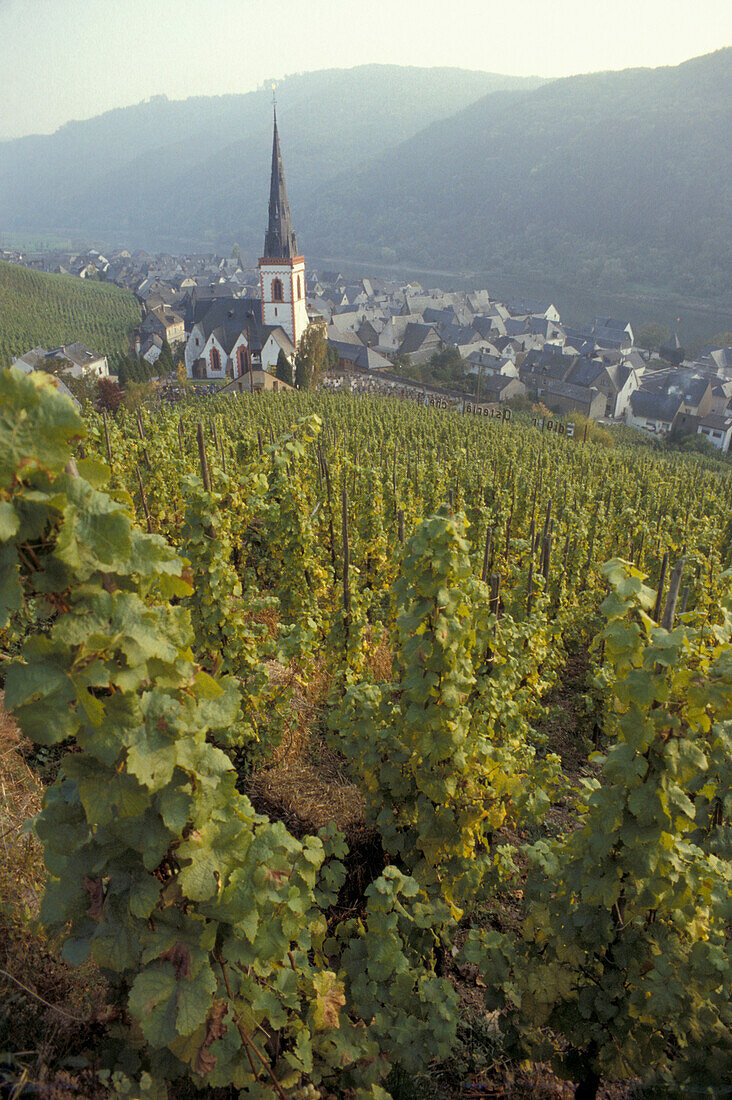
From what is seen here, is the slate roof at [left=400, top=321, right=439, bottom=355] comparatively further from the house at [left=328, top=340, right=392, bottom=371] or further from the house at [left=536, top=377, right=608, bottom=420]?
the house at [left=536, top=377, right=608, bottom=420]

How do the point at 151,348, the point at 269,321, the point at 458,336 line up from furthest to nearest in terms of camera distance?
the point at 458,336
the point at 151,348
the point at 269,321

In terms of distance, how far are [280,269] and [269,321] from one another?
15.7 ft

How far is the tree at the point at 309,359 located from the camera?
4388 cm

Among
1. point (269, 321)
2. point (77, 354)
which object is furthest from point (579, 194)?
point (77, 354)

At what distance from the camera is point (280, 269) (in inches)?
2223

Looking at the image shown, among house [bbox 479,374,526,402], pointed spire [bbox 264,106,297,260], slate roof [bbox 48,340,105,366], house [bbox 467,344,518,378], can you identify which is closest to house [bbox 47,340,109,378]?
slate roof [bbox 48,340,105,366]

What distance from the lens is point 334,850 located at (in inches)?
143

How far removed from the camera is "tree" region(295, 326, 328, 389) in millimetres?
43875

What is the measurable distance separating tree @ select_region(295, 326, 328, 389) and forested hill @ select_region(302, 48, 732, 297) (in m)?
82.0

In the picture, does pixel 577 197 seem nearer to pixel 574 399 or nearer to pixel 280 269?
pixel 574 399

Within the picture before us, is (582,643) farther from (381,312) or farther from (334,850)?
(381,312)

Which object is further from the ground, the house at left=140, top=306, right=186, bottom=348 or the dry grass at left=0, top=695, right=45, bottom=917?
the dry grass at left=0, top=695, right=45, bottom=917

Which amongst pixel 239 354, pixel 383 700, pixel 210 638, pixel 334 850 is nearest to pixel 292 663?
pixel 210 638

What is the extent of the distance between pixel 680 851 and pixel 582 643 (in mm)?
7014
